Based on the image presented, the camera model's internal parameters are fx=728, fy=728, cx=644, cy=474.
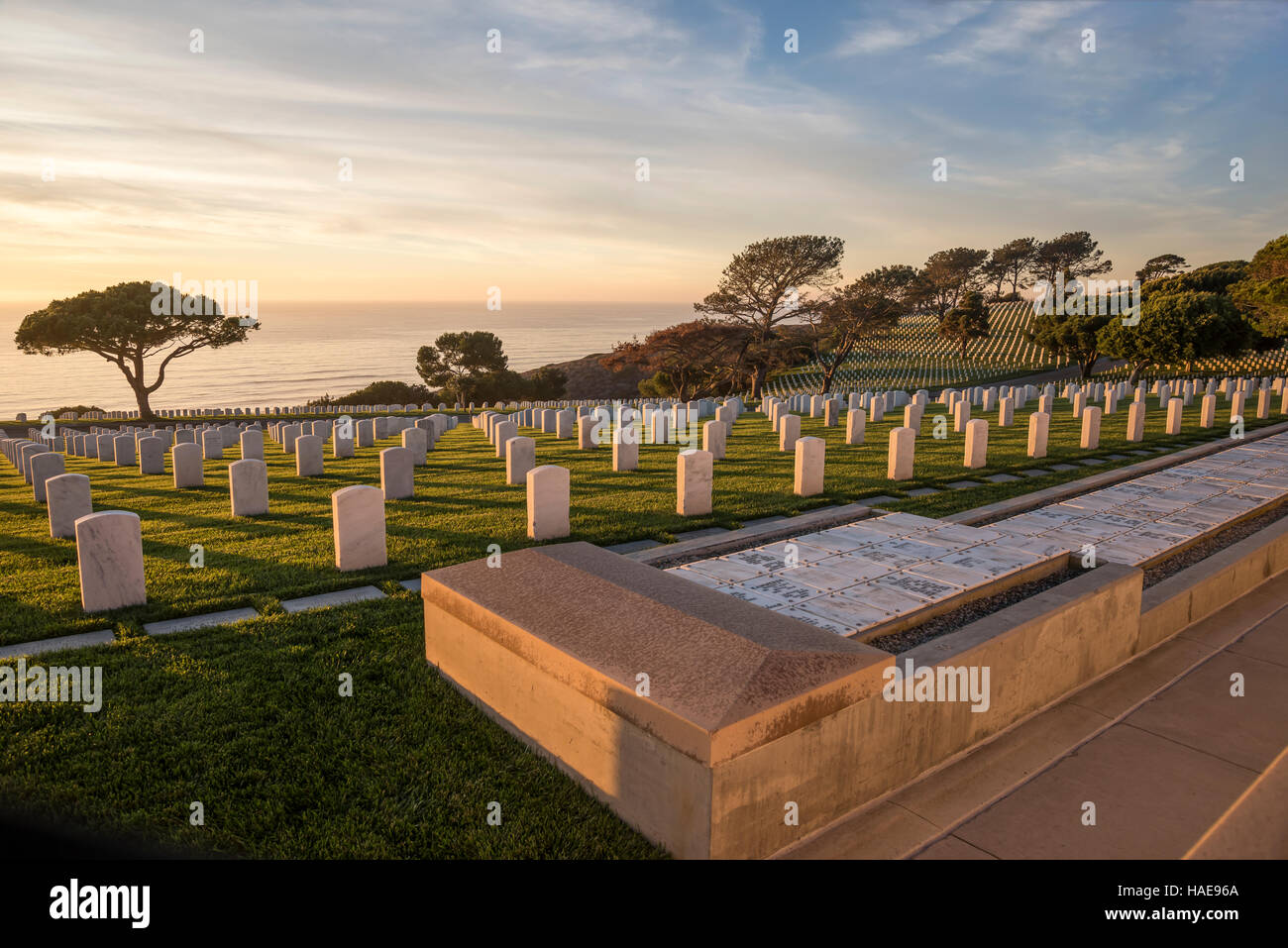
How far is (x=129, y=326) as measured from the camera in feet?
122

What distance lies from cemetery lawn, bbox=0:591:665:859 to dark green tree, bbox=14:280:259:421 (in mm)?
37595

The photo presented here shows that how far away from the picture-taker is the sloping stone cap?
3.09 meters

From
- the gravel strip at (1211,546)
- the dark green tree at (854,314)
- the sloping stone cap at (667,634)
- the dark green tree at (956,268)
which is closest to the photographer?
the sloping stone cap at (667,634)

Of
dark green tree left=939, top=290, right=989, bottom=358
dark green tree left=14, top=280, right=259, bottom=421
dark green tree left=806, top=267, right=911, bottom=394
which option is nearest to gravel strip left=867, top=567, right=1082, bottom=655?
dark green tree left=806, top=267, right=911, bottom=394

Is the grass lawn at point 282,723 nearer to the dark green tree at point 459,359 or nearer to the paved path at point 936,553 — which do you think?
the paved path at point 936,553

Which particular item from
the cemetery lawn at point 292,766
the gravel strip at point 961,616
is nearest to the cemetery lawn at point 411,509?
the cemetery lawn at point 292,766

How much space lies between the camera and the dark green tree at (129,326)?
36594 millimetres

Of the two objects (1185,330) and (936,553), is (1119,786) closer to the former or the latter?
(936,553)

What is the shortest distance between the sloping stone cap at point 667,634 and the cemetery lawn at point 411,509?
8.67 ft

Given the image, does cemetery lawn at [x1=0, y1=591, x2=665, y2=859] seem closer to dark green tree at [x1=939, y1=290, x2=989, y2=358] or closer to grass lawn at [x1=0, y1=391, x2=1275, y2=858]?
→ grass lawn at [x1=0, y1=391, x2=1275, y2=858]

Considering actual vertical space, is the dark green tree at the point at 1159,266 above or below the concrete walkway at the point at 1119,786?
above

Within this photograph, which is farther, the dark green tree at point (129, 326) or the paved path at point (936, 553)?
the dark green tree at point (129, 326)
